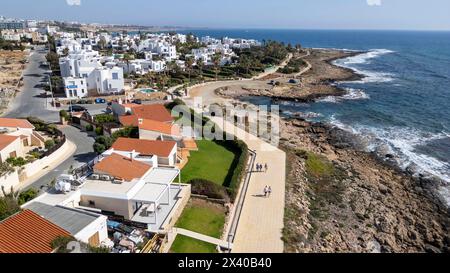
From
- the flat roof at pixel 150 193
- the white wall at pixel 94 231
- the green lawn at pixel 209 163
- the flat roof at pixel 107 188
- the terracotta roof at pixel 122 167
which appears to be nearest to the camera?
the white wall at pixel 94 231

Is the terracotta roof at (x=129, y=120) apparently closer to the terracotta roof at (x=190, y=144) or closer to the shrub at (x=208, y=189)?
the terracotta roof at (x=190, y=144)

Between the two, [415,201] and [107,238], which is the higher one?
[107,238]

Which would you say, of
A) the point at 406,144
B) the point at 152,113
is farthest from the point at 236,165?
the point at 406,144

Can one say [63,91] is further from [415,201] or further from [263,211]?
[415,201]

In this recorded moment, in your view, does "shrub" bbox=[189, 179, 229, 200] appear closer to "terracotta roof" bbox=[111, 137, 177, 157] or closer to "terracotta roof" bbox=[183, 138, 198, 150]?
"terracotta roof" bbox=[111, 137, 177, 157]

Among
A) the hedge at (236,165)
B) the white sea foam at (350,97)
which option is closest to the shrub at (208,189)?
the hedge at (236,165)

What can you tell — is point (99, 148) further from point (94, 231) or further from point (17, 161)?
point (94, 231)
